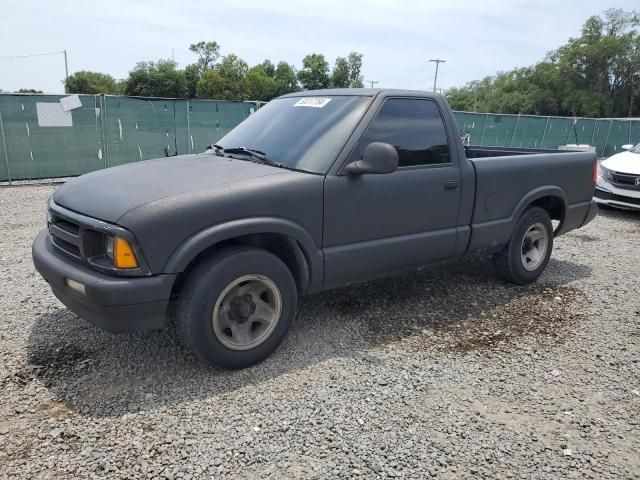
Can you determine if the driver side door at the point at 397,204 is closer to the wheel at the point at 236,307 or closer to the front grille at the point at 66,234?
the wheel at the point at 236,307

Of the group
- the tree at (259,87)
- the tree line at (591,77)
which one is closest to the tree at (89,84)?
the tree at (259,87)

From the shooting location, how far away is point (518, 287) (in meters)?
5.19

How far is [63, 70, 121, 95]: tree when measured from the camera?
90.6m

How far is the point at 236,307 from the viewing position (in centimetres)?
326

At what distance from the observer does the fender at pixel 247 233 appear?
2.93 meters

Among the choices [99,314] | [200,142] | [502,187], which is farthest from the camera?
[200,142]

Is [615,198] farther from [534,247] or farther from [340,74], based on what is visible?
[340,74]

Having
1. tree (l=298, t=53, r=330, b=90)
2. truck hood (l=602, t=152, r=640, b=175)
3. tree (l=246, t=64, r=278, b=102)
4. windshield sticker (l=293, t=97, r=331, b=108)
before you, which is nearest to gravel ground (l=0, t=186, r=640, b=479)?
windshield sticker (l=293, t=97, r=331, b=108)

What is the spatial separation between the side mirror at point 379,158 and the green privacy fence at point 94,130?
10.2m

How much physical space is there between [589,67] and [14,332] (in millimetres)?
73032

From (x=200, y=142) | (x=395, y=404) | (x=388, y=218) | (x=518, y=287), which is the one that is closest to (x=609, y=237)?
(x=518, y=287)

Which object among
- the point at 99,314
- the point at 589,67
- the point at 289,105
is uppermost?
the point at 589,67

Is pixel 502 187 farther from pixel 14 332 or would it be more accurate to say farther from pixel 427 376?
pixel 14 332

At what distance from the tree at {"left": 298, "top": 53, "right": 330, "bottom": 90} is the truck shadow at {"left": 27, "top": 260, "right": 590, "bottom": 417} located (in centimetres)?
8484
